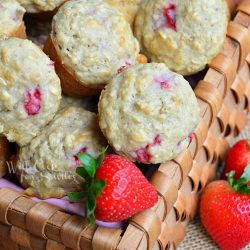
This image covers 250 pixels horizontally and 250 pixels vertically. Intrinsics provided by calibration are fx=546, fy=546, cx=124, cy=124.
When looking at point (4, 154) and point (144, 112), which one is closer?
point (144, 112)

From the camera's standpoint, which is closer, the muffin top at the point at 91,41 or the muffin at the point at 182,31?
the muffin top at the point at 91,41

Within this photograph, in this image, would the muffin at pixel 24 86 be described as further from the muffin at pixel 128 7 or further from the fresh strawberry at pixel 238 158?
the fresh strawberry at pixel 238 158

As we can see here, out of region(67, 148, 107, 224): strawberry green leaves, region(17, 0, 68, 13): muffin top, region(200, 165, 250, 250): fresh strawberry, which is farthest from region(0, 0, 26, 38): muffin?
region(200, 165, 250, 250): fresh strawberry

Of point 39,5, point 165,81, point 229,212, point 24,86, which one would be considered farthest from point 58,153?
point 229,212

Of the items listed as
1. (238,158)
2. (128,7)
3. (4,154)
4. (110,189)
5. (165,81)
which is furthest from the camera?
(238,158)

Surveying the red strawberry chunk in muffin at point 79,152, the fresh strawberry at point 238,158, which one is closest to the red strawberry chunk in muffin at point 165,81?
the red strawberry chunk in muffin at point 79,152

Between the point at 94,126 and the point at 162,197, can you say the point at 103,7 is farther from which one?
the point at 162,197

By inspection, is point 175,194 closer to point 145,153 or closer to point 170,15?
point 145,153
